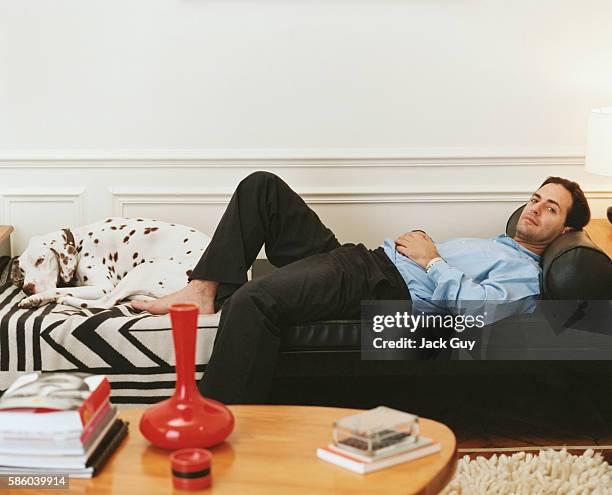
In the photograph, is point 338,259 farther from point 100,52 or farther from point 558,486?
point 100,52

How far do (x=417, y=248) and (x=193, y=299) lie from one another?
78 centimetres

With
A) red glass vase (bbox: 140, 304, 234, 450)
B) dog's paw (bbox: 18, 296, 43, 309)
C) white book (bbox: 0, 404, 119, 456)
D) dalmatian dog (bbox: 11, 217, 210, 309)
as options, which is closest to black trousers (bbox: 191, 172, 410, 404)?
dalmatian dog (bbox: 11, 217, 210, 309)

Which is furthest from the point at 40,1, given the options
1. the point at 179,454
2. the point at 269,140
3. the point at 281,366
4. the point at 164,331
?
the point at 179,454

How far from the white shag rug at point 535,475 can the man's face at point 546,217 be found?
0.73m

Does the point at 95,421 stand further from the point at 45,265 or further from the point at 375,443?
the point at 45,265

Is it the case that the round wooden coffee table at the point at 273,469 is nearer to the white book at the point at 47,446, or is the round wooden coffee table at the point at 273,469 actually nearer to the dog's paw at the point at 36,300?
the white book at the point at 47,446

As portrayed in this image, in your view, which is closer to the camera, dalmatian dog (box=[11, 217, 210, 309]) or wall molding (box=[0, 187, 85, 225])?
dalmatian dog (box=[11, 217, 210, 309])

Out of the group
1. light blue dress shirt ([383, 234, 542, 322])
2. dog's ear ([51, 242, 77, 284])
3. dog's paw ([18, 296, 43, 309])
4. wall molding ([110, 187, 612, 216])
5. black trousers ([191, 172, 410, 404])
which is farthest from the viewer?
wall molding ([110, 187, 612, 216])

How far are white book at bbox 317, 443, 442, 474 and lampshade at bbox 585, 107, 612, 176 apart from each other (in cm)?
185

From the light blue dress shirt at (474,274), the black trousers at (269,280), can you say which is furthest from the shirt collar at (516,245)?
the black trousers at (269,280)

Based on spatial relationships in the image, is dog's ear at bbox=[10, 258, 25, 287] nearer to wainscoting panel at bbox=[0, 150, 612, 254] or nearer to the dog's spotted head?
the dog's spotted head

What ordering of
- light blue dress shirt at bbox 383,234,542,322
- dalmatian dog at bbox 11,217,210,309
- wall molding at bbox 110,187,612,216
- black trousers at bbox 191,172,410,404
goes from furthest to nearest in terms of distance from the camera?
1. wall molding at bbox 110,187,612,216
2. dalmatian dog at bbox 11,217,210,309
3. light blue dress shirt at bbox 383,234,542,322
4. black trousers at bbox 191,172,410,404

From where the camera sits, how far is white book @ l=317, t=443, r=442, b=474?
5.47 ft

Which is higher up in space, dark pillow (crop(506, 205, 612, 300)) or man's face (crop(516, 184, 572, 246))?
man's face (crop(516, 184, 572, 246))
